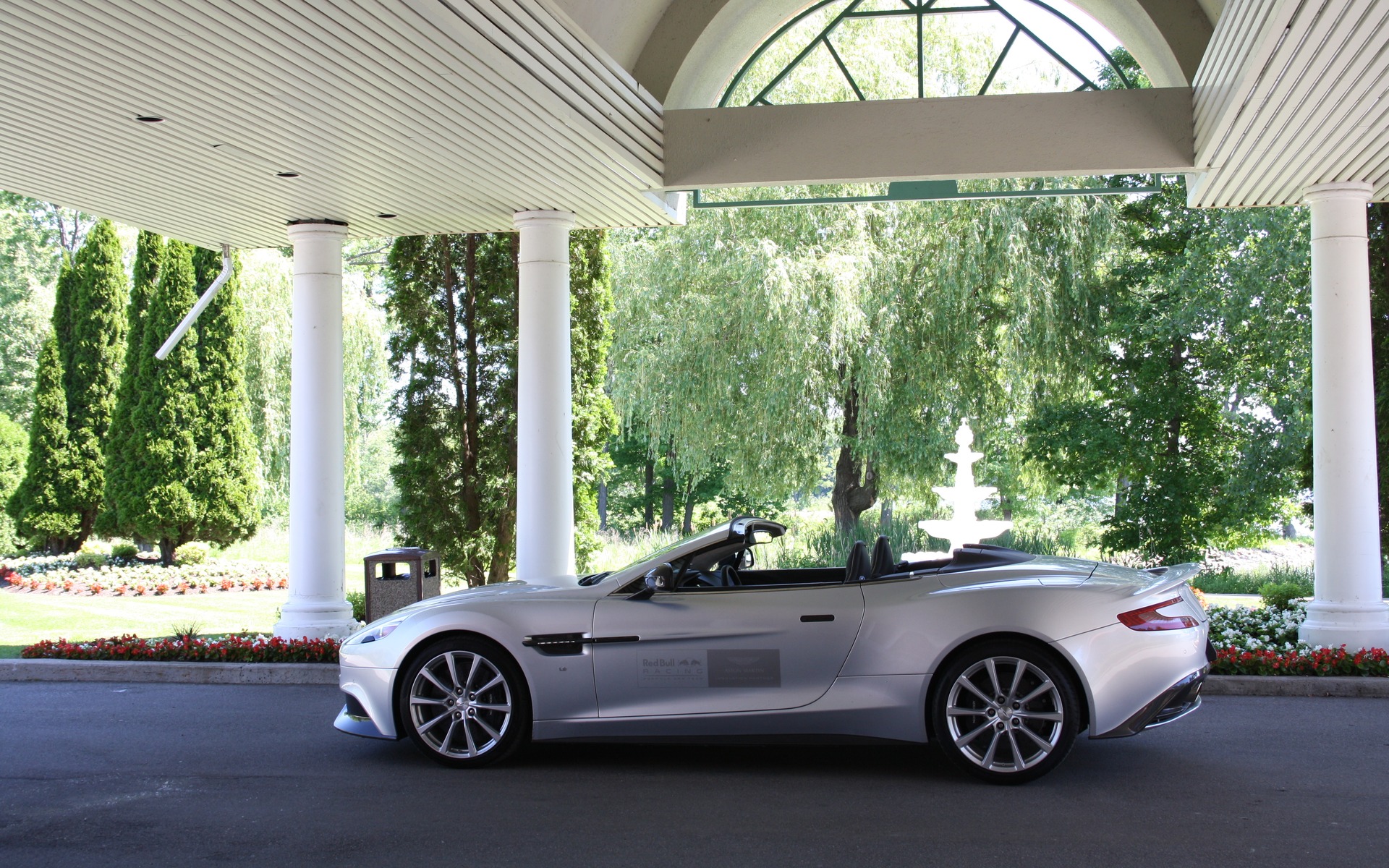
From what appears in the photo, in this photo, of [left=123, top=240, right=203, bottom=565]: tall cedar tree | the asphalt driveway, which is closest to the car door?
the asphalt driveway

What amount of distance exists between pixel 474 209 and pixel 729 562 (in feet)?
17.1

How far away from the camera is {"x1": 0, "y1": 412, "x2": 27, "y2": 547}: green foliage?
2103 centimetres

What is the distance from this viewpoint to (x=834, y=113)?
9.65 m

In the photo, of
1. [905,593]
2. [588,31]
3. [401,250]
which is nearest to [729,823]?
[905,593]

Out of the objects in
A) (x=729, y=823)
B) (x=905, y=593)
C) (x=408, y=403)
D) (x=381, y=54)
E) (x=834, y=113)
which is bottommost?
(x=729, y=823)

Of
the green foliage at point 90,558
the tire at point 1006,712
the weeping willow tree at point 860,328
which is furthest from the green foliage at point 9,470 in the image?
the tire at point 1006,712

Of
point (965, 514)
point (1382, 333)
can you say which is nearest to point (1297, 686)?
point (1382, 333)

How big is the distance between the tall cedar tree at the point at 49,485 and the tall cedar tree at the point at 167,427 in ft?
5.79

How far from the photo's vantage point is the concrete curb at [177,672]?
8789 mm

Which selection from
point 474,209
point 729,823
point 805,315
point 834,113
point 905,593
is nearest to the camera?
point 729,823

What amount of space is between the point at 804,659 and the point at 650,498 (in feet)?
91.7

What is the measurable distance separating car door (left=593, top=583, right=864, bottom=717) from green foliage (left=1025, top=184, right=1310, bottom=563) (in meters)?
12.5

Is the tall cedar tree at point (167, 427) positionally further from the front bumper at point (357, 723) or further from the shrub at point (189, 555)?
the front bumper at point (357, 723)

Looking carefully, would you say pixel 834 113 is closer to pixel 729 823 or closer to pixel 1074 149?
pixel 1074 149
